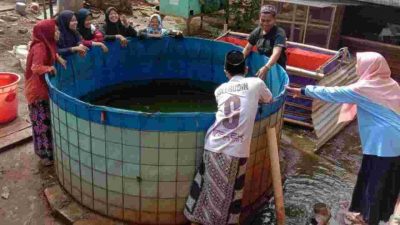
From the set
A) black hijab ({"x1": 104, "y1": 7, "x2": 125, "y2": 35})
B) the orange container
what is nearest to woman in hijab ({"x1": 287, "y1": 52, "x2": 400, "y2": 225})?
black hijab ({"x1": 104, "y1": 7, "x2": 125, "y2": 35})

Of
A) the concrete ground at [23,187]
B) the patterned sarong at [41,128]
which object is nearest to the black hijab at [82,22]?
the patterned sarong at [41,128]

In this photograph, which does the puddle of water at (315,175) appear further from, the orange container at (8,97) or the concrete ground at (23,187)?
the orange container at (8,97)

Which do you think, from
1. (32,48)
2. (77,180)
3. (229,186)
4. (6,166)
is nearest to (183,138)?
(229,186)

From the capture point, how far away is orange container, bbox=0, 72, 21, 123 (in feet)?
18.8

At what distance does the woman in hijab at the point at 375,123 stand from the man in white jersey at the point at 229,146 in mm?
762

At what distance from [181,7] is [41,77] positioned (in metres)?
6.19

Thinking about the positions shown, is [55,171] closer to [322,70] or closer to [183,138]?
[183,138]

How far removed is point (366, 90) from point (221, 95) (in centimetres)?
126

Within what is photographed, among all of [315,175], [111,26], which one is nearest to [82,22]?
[111,26]

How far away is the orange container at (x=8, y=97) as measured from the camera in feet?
18.8

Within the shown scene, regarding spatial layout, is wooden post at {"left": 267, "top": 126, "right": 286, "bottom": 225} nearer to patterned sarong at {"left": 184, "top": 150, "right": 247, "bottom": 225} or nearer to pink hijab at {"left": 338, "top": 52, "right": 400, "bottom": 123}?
patterned sarong at {"left": 184, "top": 150, "right": 247, "bottom": 225}

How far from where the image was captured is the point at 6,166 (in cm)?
525

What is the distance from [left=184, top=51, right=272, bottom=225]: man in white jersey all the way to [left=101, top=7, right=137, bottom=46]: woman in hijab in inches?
113

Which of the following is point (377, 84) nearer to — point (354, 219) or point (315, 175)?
point (354, 219)
